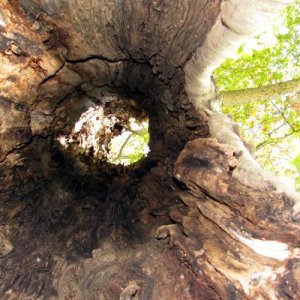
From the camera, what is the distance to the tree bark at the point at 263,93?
4148 mm

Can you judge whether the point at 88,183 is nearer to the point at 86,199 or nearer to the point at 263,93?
the point at 86,199

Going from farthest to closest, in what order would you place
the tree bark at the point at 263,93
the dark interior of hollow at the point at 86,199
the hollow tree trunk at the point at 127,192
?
1. the tree bark at the point at 263,93
2. the dark interior of hollow at the point at 86,199
3. the hollow tree trunk at the point at 127,192

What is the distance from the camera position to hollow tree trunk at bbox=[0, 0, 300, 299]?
1.47 meters

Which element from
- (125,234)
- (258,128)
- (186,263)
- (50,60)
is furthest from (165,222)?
(258,128)

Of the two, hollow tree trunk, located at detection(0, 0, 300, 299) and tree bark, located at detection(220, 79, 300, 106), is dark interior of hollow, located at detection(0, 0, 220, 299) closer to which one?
hollow tree trunk, located at detection(0, 0, 300, 299)

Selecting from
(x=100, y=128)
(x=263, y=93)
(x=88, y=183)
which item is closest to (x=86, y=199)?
(x=88, y=183)

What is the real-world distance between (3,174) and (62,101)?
2.36ft

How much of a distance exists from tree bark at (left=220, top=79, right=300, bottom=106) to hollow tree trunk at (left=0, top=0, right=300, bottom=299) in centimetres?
222

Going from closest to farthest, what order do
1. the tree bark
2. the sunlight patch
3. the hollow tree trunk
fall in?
the hollow tree trunk → the sunlight patch → the tree bark

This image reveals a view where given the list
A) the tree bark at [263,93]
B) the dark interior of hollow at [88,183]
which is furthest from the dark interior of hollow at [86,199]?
the tree bark at [263,93]

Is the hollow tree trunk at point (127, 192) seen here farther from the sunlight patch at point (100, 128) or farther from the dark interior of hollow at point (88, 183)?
the sunlight patch at point (100, 128)

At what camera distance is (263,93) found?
423 centimetres

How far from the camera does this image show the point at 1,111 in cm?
181

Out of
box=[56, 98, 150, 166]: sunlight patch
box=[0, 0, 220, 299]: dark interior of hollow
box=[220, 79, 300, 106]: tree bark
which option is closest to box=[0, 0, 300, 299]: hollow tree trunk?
box=[0, 0, 220, 299]: dark interior of hollow
